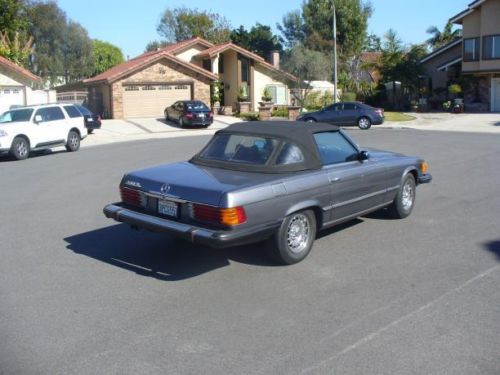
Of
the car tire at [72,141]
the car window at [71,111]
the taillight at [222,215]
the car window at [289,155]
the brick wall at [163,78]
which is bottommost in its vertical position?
the taillight at [222,215]

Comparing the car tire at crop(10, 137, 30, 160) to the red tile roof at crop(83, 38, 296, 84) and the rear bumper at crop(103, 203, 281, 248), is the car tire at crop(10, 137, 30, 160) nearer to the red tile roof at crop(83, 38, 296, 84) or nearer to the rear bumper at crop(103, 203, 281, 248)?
the rear bumper at crop(103, 203, 281, 248)

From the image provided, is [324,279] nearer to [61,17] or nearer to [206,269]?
[206,269]

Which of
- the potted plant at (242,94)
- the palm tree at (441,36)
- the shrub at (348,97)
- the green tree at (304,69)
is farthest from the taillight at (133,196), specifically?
the palm tree at (441,36)

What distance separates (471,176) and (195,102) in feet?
74.7

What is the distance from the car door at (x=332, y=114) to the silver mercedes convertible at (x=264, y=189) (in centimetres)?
2250

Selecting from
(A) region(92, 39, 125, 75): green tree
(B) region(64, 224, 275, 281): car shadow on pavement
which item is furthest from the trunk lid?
(A) region(92, 39, 125, 75): green tree

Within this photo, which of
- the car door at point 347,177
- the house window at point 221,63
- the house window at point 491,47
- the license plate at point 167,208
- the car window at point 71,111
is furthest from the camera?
the house window at point 221,63

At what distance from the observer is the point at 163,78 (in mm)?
37906

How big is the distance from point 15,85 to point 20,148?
1296 cm

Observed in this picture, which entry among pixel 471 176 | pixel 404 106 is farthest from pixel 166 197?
pixel 404 106

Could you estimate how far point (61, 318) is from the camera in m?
5.21

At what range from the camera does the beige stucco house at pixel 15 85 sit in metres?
30.0

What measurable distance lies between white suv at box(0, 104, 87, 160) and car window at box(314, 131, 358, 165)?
1375 cm

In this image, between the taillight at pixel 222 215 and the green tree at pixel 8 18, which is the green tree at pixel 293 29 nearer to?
the green tree at pixel 8 18
